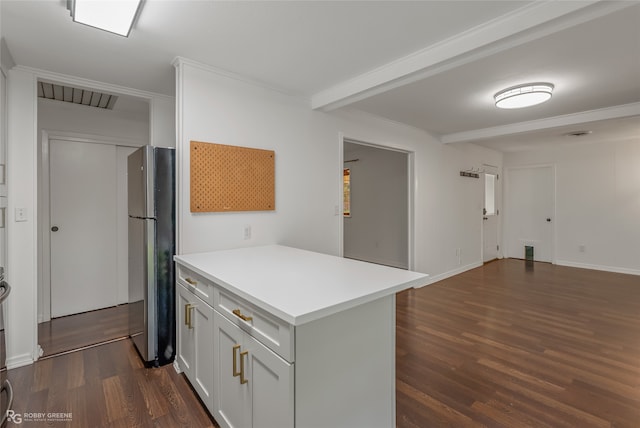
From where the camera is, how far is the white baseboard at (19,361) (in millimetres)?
2230

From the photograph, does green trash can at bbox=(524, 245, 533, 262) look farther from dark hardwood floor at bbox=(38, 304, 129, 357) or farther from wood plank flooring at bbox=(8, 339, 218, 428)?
dark hardwood floor at bbox=(38, 304, 129, 357)

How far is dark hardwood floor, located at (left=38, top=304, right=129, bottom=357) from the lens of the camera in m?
2.60

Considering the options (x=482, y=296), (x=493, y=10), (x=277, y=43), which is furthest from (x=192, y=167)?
(x=482, y=296)

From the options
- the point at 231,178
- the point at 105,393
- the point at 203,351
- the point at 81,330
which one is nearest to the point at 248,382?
the point at 203,351

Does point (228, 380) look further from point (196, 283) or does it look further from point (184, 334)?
point (184, 334)

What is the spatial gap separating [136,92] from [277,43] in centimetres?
160

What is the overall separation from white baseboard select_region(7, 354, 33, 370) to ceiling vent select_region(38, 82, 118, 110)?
2.25 metres

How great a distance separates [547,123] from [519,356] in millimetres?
2924

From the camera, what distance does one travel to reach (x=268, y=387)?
1.23 metres

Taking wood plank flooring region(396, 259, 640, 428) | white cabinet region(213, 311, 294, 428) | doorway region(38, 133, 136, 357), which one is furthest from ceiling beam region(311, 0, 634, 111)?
doorway region(38, 133, 136, 357)

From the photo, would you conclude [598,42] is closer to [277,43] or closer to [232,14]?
[277,43]

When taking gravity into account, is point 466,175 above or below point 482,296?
above

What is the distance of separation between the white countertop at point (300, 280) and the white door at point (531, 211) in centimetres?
588

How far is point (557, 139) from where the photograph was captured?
5.10m
